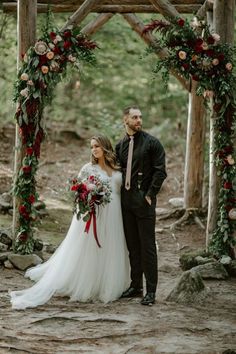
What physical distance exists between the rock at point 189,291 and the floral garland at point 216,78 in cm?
157

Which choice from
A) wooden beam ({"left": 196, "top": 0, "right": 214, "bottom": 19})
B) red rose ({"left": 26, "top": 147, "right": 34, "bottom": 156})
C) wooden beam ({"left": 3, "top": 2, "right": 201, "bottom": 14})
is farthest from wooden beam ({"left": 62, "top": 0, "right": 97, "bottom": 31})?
red rose ({"left": 26, "top": 147, "right": 34, "bottom": 156})

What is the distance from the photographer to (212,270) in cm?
765

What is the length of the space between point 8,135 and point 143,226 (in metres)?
9.48

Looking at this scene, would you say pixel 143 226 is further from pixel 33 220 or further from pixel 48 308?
pixel 33 220

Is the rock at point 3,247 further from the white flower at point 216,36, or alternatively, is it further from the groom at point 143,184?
the white flower at point 216,36

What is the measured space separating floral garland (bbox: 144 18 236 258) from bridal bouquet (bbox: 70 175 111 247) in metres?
1.94

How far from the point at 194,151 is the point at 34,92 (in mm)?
4265

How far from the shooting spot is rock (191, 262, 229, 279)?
7574 mm

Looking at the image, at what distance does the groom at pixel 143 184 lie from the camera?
6.24 meters

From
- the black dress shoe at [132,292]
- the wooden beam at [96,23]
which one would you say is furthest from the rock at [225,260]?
the wooden beam at [96,23]

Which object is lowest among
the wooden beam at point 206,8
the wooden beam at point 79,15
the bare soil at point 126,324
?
the bare soil at point 126,324

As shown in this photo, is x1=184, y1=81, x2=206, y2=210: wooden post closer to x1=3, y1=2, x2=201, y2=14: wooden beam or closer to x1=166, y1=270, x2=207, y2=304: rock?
x1=3, y1=2, x2=201, y2=14: wooden beam

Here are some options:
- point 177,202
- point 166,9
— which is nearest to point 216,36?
point 166,9

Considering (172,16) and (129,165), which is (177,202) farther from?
(129,165)
